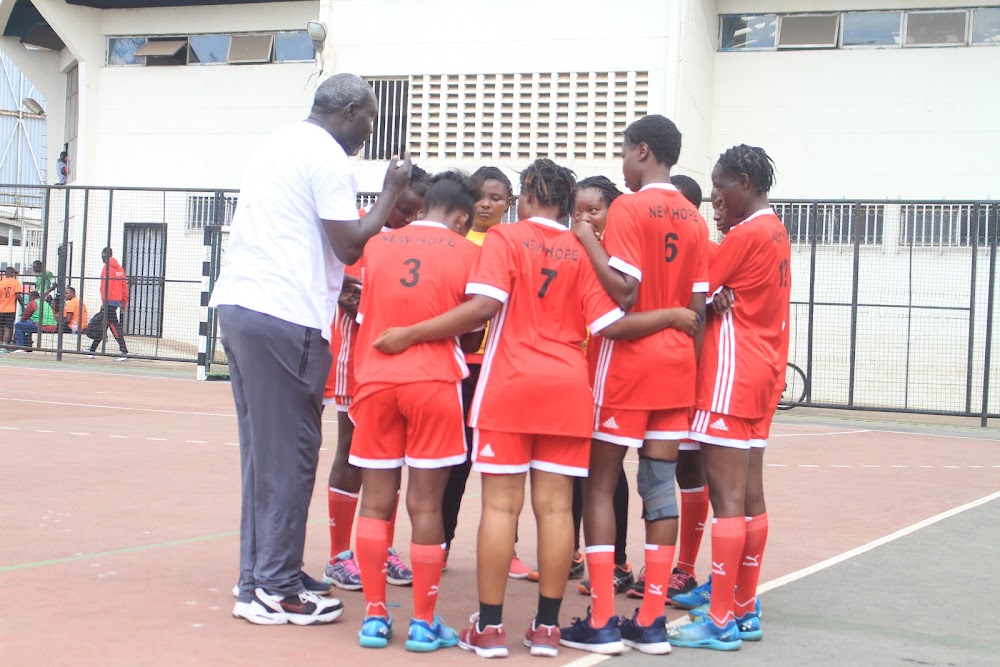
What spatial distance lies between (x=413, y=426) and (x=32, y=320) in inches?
748

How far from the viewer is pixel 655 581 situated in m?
4.77

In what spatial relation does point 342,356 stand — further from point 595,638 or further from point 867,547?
point 867,547

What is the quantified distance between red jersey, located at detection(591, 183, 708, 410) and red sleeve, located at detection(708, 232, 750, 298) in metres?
0.08

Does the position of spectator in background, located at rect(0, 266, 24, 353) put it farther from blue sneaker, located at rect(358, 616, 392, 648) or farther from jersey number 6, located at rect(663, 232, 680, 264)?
jersey number 6, located at rect(663, 232, 680, 264)

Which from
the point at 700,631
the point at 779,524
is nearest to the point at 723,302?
the point at 700,631

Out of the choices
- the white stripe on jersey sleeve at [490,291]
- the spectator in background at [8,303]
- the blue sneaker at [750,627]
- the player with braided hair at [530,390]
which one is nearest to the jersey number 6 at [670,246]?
the player with braided hair at [530,390]

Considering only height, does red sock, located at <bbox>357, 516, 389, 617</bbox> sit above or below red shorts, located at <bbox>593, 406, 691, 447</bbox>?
below

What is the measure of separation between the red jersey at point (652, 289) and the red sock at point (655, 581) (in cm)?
59

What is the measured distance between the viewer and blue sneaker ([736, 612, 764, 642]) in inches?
195

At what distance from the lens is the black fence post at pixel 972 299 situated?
612 inches

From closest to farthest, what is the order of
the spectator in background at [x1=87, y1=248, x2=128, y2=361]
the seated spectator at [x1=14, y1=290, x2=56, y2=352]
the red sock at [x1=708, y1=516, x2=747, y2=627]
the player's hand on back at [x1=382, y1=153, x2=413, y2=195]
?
the red sock at [x1=708, y1=516, x2=747, y2=627], the player's hand on back at [x1=382, y1=153, x2=413, y2=195], the spectator in background at [x1=87, y1=248, x2=128, y2=361], the seated spectator at [x1=14, y1=290, x2=56, y2=352]

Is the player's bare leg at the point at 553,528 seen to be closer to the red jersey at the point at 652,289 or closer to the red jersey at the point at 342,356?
the red jersey at the point at 652,289

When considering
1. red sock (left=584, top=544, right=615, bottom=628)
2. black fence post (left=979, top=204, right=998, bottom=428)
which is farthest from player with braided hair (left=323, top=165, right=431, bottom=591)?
black fence post (left=979, top=204, right=998, bottom=428)

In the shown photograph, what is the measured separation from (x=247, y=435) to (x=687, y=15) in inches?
653
